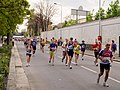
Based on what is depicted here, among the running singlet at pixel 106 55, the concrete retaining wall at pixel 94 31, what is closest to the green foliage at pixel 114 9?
the concrete retaining wall at pixel 94 31

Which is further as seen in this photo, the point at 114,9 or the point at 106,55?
the point at 114,9

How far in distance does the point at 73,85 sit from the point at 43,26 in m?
114

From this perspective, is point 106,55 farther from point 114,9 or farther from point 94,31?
point 114,9

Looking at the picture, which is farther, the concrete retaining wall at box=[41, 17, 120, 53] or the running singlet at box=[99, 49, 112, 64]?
the concrete retaining wall at box=[41, 17, 120, 53]

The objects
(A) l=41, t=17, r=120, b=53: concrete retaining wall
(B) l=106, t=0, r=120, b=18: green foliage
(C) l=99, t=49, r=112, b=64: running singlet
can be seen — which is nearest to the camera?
(C) l=99, t=49, r=112, b=64: running singlet

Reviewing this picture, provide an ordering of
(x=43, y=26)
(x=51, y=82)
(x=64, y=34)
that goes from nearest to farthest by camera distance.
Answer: (x=51, y=82), (x=64, y=34), (x=43, y=26)

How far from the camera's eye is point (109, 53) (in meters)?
12.8

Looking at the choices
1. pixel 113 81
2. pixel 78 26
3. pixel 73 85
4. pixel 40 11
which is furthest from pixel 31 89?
pixel 40 11

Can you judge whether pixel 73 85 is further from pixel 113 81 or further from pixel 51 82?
pixel 113 81

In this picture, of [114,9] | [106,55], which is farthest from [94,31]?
[106,55]

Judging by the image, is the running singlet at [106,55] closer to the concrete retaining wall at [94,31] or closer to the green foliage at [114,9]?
the concrete retaining wall at [94,31]

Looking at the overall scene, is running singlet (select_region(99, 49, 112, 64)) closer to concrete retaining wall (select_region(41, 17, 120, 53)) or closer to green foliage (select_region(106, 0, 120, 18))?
concrete retaining wall (select_region(41, 17, 120, 53))

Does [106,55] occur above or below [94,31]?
below

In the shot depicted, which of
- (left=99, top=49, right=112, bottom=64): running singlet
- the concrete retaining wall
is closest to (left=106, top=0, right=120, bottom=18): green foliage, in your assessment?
the concrete retaining wall
